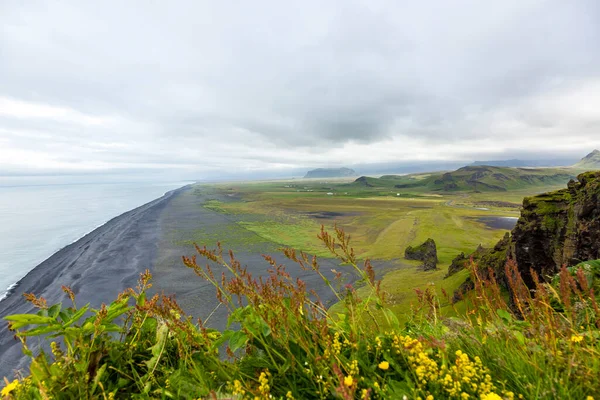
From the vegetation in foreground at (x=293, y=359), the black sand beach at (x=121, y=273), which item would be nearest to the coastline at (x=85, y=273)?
the black sand beach at (x=121, y=273)

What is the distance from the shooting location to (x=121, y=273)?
104ft

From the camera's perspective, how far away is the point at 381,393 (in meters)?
1.96

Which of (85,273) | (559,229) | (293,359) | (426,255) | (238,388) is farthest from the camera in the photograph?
(85,273)

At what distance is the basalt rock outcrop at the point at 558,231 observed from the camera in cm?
1005

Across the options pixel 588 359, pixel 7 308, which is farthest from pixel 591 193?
pixel 7 308

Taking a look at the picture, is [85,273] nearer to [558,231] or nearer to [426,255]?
[426,255]

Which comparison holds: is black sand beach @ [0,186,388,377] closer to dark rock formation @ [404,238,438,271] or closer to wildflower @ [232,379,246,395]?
dark rock formation @ [404,238,438,271]

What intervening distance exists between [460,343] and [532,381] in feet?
2.10

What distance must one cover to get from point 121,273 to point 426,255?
34829mm

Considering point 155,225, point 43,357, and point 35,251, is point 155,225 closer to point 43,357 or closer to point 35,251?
point 35,251

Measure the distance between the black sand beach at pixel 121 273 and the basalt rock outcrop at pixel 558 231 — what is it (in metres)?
13.8

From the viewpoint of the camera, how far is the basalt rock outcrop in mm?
10047

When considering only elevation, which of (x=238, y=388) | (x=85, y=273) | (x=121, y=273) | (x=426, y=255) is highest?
(x=238, y=388)

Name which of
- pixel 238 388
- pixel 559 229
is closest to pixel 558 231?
pixel 559 229
